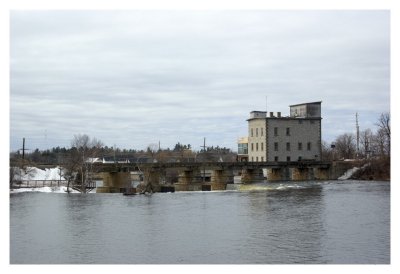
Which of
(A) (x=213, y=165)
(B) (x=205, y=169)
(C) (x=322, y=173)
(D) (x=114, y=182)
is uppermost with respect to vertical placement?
(A) (x=213, y=165)

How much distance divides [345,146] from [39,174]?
6092cm

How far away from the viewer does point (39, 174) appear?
6975 cm

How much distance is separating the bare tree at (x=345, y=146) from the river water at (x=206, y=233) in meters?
63.6

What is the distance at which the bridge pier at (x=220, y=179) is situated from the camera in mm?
62188

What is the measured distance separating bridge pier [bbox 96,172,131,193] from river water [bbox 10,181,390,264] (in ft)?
56.4

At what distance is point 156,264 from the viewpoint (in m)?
18.4

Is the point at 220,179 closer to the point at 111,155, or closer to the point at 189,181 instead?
the point at 189,181


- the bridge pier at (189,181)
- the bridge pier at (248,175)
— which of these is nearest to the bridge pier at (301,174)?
the bridge pier at (248,175)

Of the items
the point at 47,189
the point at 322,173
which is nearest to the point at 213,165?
the point at 322,173

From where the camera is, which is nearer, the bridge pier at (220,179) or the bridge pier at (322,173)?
the bridge pier at (220,179)

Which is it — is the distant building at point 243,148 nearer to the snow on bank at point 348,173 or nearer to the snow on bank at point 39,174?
the snow on bank at point 348,173

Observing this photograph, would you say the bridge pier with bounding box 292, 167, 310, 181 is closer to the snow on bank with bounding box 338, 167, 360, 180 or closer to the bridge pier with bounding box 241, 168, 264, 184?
the snow on bank with bounding box 338, 167, 360, 180
